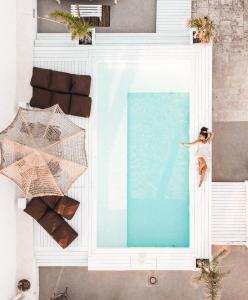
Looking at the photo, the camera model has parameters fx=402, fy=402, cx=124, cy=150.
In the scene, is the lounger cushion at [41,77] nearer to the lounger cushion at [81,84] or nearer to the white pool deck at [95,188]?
the white pool deck at [95,188]

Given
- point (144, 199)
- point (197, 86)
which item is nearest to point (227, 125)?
point (197, 86)

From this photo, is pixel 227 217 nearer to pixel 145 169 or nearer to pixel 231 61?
pixel 145 169

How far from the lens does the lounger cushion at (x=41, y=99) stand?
8.51 m

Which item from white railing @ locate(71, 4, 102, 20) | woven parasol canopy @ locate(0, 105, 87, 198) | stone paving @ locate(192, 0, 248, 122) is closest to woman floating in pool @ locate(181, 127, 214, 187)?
stone paving @ locate(192, 0, 248, 122)

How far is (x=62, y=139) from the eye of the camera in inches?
291

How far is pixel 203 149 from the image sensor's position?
335 inches

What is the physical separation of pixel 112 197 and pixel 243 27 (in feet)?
16.0

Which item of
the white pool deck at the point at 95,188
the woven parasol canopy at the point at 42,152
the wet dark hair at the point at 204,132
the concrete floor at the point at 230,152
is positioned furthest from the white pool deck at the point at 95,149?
the woven parasol canopy at the point at 42,152

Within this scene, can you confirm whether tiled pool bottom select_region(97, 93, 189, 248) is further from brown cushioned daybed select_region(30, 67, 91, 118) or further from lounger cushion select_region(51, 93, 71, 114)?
lounger cushion select_region(51, 93, 71, 114)

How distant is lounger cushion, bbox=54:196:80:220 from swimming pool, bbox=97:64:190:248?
555 millimetres

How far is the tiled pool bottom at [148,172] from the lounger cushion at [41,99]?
1.19 m

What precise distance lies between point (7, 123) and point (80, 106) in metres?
1.54

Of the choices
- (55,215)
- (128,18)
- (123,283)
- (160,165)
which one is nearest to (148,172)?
(160,165)

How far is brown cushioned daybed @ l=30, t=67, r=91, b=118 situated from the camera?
335 inches
